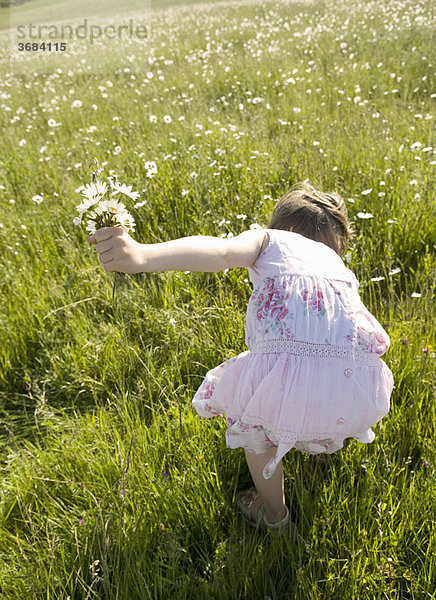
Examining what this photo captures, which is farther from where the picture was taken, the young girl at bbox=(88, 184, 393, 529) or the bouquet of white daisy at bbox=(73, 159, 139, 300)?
the young girl at bbox=(88, 184, 393, 529)

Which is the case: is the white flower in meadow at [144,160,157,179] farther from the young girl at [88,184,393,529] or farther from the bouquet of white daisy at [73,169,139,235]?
the bouquet of white daisy at [73,169,139,235]

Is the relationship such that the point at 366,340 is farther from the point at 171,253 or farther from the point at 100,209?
the point at 100,209

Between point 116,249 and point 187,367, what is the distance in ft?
3.62

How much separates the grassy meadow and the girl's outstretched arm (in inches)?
22.7

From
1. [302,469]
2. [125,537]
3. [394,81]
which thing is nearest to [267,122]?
[394,81]

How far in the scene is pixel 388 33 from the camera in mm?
7680

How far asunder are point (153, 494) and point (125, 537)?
18 cm

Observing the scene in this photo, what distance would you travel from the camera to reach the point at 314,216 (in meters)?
1.81

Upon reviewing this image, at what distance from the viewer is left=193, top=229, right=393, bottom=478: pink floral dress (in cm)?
147

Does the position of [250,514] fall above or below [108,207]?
below

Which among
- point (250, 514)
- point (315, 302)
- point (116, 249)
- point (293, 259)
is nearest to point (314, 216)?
point (293, 259)

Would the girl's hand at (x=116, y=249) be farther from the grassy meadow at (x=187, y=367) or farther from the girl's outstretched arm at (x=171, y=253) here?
the grassy meadow at (x=187, y=367)

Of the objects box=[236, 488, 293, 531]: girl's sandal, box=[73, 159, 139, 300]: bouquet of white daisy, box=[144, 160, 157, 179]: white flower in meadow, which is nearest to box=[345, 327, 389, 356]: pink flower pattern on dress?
box=[236, 488, 293, 531]: girl's sandal

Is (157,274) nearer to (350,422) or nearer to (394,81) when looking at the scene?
(350,422)
